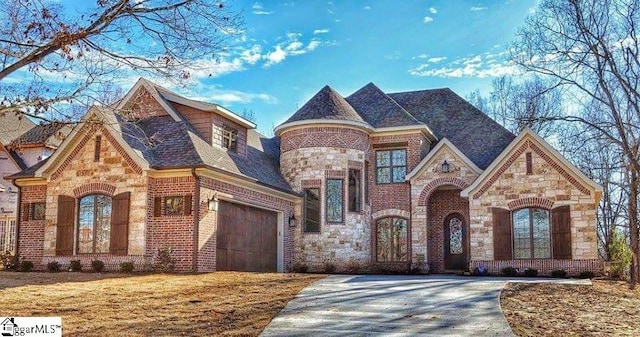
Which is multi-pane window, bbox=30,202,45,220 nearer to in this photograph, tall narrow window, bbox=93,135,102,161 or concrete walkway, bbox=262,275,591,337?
tall narrow window, bbox=93,135,102,161

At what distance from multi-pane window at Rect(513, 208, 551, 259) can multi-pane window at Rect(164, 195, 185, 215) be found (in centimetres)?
1066

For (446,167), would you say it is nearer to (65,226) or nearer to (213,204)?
(213,204)

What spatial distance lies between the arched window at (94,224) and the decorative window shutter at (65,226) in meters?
0.26

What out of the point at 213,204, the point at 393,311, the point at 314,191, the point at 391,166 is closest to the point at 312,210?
the point at 314,191

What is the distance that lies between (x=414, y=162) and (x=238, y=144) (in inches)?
262

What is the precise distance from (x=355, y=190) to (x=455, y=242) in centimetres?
439

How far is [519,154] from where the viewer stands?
2152 cm

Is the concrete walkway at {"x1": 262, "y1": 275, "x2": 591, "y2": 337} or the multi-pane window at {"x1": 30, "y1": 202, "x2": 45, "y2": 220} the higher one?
the multi-pane window at {"x1": 30, "y1": 202, "x2": 45, "y2": 220}

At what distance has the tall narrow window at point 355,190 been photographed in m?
24.0

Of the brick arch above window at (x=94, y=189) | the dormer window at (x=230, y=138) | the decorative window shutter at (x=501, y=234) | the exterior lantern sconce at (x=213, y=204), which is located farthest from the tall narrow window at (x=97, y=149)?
the decorative window shutter at (x=501, y=234)

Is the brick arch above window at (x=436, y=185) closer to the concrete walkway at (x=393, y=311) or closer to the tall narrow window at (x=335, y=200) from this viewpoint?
the tall narrow window at (x=335, y=200)

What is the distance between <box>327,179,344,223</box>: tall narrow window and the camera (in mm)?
23641

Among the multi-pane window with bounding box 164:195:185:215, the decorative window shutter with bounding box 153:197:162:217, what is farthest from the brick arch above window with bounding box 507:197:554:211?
the decorative window shutter with bounding box 153:197:162:217

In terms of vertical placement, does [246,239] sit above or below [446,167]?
below
